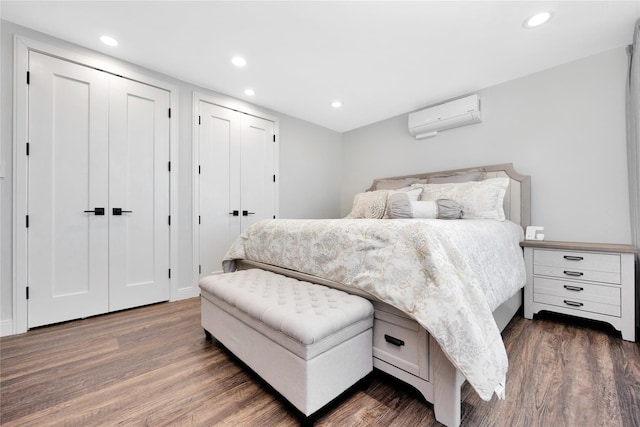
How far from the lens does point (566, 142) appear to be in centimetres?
247

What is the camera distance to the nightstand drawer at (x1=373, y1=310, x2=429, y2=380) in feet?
3.88

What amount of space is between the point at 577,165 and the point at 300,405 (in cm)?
307

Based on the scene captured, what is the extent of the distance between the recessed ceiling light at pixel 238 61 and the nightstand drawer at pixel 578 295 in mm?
3301

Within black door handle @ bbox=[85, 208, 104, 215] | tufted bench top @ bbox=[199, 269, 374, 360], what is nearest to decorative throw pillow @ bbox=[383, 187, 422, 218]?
tufted bench top @ bbox=[199, 269, 374, 360]

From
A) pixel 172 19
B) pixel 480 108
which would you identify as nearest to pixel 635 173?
pixel 480 108

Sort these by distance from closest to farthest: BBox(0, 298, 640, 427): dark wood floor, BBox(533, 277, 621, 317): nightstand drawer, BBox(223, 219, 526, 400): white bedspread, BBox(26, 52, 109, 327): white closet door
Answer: BBox(223, 219, 526, 400): white bedspread → BBox(0, 298, 640, 427): dark wood floor → BBox(533, 277, 621, 317): nightstand drawer → BBox(26, 52, 109, 327): white closet door

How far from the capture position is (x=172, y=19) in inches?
76.8

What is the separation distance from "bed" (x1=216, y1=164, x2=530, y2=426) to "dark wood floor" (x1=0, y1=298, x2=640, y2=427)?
0.67 feet

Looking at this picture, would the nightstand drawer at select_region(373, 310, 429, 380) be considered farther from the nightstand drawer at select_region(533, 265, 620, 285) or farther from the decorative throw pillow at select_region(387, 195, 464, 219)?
the nightstand drawer at select_region(533, 265, 620, 285)

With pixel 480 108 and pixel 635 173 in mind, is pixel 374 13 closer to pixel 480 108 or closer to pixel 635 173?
pixel 480 108

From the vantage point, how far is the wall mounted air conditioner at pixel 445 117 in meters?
2.96

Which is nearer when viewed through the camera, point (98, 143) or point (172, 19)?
Result: point (172, 19)

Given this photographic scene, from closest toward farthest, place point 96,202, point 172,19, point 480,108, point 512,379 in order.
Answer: point 512,379 < point 172,19 < point 96,202 < point 480,108

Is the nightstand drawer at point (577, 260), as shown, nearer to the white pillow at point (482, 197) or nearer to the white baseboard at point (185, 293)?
the white pillow at point (482, 197)
